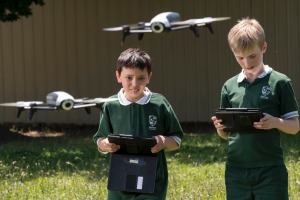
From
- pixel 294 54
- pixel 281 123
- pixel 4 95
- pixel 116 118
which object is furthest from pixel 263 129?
pixel 4 95

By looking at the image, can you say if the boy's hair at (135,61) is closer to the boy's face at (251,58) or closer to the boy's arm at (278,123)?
the boy's face at (251,58)

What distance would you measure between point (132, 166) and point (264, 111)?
34.2 inches

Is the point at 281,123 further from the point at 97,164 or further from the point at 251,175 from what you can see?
the point at 97,164

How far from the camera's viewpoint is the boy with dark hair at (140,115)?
4414 mm

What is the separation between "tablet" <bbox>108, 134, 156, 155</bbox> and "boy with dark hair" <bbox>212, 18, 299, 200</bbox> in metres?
0.44

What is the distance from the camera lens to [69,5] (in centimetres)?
1484

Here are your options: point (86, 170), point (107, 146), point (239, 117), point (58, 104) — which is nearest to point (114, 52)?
point (58, 104)

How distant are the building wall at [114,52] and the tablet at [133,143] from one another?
1022cm

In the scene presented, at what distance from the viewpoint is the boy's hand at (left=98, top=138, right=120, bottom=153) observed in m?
4.38

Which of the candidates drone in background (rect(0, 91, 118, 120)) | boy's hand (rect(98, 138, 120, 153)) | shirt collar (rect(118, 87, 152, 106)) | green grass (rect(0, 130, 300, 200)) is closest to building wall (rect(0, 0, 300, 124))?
green grass (rect(0, 130, 300, 200))

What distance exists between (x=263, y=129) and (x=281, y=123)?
12cm

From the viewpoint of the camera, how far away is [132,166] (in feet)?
14.5

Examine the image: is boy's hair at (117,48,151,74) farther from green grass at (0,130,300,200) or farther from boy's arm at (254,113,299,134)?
green grass at (0,130,300,200)

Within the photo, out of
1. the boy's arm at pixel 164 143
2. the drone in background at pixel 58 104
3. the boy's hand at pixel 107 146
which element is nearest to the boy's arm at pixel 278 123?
the boy's arm at pixel 164 143
